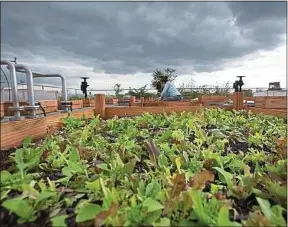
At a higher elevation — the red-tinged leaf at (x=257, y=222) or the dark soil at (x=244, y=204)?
the red-tinged leaf at (x=257, y=222)

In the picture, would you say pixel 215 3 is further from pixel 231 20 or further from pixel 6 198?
pixel 6 198

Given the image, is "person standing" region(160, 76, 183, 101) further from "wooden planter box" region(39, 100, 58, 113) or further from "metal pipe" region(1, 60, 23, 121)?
"metal pipe" region(1, 60, 23, 121)

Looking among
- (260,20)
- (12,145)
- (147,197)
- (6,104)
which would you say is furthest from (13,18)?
(260,20)

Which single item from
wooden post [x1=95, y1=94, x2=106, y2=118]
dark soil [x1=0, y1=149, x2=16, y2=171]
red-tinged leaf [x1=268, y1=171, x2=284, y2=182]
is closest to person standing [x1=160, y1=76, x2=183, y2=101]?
wooden post [x1=95, y1=94, x2=106, y2=118]

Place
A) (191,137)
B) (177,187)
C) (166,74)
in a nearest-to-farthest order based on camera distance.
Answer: (177,187) → (191,137) → (166,74)

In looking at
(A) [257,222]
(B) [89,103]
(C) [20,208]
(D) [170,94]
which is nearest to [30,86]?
(C) [20,208]

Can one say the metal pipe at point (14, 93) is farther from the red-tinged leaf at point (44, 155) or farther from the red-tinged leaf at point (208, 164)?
the red-tinged leaf at point (208, 164)

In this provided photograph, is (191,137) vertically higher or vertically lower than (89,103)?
lower

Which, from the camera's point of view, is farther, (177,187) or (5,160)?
(5,160)

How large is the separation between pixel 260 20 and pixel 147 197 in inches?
35.4

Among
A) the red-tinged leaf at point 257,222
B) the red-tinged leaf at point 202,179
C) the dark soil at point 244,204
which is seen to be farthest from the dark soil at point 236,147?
the red-tinged leaf at point 257,222

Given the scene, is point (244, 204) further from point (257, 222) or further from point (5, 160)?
point (5, 160)

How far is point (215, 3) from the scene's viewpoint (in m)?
1.25

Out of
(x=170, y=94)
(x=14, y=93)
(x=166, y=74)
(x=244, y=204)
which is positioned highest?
(x=166, y=74)
